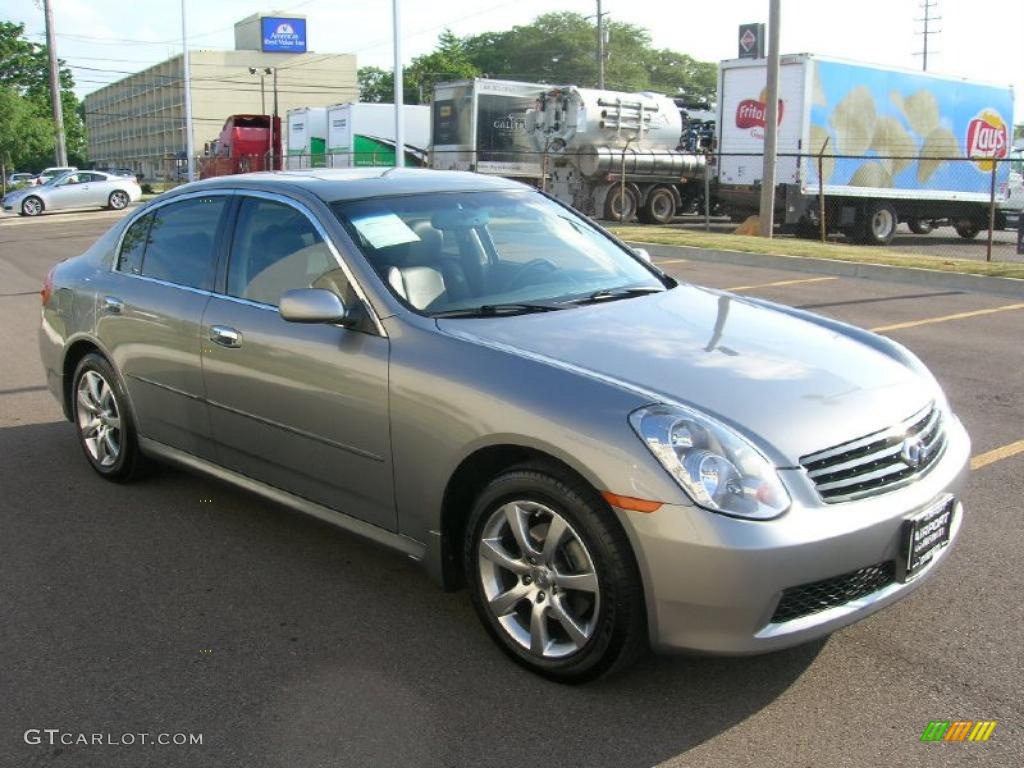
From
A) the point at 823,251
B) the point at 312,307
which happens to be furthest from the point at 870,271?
the point at 312,307

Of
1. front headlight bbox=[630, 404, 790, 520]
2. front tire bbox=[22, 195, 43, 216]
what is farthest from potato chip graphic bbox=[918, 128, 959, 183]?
front tire bbox=[22, 195, 43, 216]

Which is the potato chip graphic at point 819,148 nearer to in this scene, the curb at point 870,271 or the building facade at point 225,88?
the curb at point 870,271

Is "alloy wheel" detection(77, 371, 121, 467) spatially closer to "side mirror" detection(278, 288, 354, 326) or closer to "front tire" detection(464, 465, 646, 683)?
"side mirror" detection(278, 288, 354, 326)

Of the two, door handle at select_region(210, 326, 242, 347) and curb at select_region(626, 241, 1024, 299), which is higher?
door handle at select_region(210, 326, 242, 347)

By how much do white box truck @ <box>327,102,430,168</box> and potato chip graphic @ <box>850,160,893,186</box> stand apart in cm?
1565

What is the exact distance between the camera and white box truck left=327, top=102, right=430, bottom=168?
110ft

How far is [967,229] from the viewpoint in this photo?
23.6 meters

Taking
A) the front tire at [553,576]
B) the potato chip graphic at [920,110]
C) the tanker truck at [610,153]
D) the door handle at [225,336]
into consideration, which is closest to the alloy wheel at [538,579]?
the front tire at [553,576]

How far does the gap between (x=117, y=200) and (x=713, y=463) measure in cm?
3463

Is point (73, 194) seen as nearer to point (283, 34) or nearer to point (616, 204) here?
point (616, 204)

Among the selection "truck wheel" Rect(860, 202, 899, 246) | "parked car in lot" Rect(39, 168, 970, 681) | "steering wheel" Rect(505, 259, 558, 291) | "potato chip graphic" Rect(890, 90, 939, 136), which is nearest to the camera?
"parked car in lot" Rect(39, 168, 970, 681)

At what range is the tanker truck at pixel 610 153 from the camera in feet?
82.5

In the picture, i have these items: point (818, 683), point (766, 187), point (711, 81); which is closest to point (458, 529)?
point (818, 683)

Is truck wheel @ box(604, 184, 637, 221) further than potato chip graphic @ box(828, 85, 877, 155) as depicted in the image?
Yes
